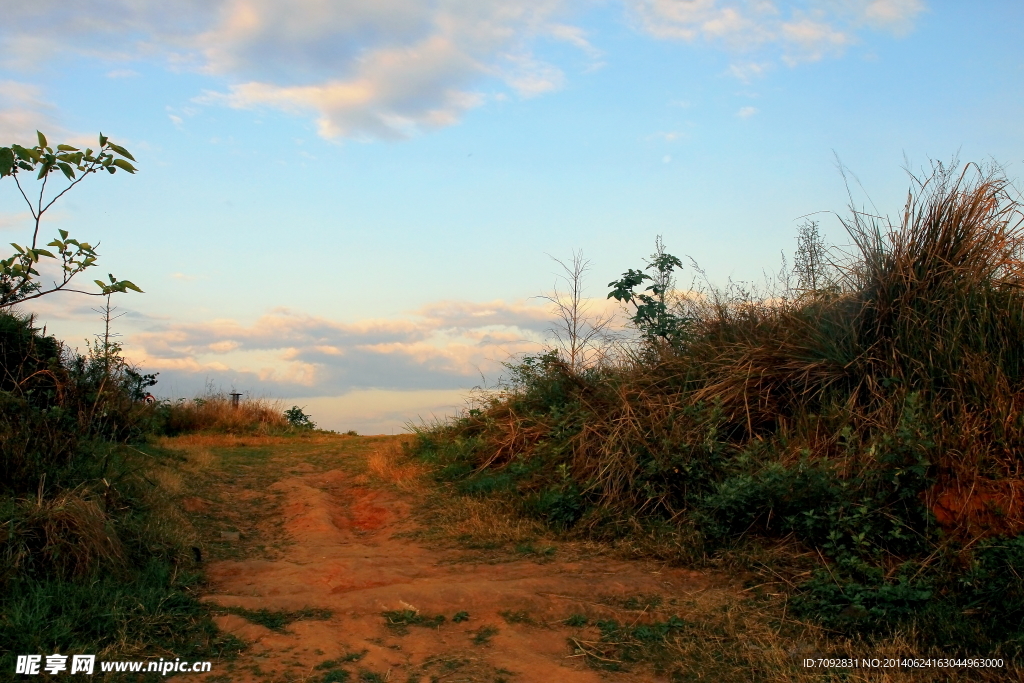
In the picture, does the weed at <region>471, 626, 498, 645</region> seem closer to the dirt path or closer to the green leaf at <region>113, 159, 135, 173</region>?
the dirt path

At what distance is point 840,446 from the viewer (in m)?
6.48

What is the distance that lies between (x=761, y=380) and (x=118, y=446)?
→ 21.9 feet

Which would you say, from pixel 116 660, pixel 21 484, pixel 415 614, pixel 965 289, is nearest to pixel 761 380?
pixel 965 289

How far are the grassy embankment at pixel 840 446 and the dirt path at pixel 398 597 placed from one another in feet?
1.35

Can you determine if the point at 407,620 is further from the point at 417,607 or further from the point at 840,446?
the point at 840,446

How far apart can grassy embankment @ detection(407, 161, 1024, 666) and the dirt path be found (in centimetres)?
41

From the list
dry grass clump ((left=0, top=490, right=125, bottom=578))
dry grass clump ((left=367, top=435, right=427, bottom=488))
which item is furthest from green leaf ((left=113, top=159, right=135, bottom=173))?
dry grass clump ((left=367, top=435, right=427, bottom=488))

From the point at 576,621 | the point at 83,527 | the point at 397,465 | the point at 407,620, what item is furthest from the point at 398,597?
the point at 397,465

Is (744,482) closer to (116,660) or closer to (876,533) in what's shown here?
(876,533)

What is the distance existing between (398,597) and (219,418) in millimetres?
10592

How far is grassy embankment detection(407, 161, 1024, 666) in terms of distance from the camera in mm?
5066

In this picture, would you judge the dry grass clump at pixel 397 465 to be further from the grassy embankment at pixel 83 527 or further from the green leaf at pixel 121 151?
the green leaf at pixel 121 151

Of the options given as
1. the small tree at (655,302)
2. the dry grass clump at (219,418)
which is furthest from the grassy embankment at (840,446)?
the dry grass clump at (219,418)

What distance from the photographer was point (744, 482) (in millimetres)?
6066
